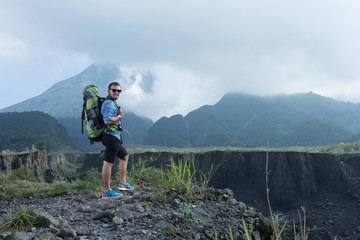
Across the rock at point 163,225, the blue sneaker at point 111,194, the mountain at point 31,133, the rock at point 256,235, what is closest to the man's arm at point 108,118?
the blue sneaker at point 111,194

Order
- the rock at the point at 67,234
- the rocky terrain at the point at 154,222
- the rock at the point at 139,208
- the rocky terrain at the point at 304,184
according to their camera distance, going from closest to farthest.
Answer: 1. the rock at the point at 67,234
2. the rocky terrain at the point at 154,222
3. the rock at the point at 139,208
4. the rocky terrain at the point at 304,184

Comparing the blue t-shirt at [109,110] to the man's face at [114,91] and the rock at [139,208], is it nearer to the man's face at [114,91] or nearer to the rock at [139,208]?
the man's face at [114,91]

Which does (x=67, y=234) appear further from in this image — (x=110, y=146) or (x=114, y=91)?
(x=114, y=91)

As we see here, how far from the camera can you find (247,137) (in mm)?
149375

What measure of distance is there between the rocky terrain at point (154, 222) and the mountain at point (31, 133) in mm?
92183

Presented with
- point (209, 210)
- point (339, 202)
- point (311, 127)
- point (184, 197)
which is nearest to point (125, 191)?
point (184, 197)

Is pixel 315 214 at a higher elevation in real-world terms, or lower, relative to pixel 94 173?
lower

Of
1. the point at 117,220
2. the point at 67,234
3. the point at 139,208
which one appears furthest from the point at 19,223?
the point at 139,208

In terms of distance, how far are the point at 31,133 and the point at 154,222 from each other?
11032 cm

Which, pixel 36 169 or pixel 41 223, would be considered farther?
pixel 36 169

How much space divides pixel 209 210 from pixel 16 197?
13.9ft

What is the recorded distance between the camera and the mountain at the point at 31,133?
291 feet

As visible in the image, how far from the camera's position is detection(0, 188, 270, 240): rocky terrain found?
88.7 inches

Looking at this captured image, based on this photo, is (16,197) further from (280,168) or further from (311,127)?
(311,127)
